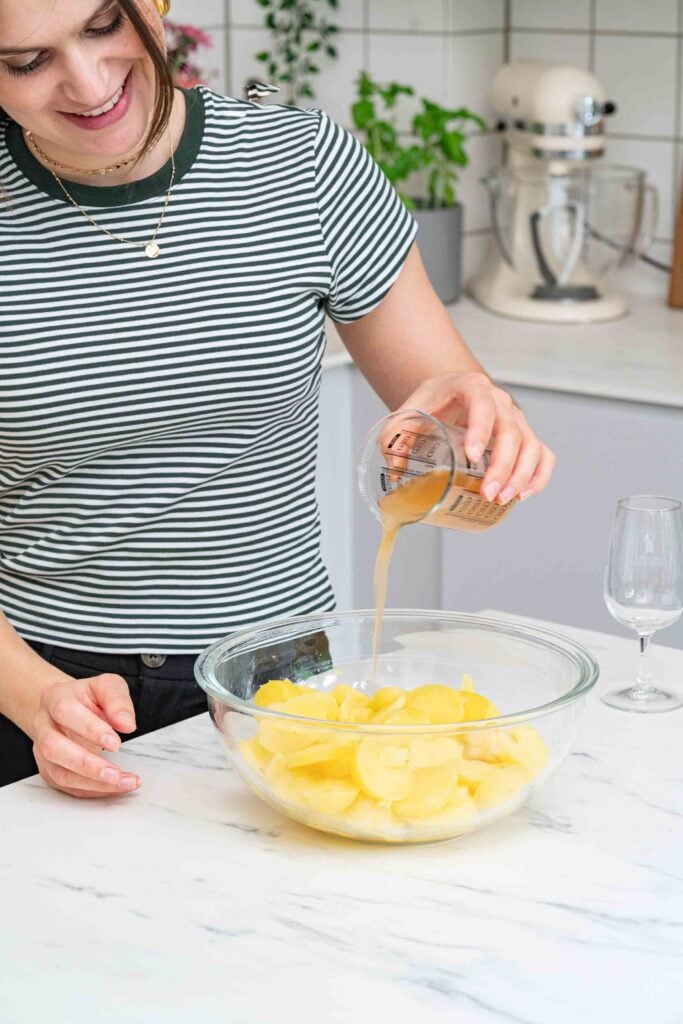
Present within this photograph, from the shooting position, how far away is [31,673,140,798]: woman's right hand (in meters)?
1.00

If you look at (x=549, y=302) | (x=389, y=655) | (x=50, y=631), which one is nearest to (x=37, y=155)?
(x=50, y=631)

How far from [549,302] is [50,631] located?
4.99 ft

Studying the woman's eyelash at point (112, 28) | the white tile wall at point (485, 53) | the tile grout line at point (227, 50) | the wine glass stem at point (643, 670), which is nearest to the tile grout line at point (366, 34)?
the white tile wall at point (485, 53)

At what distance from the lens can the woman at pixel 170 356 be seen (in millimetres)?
1287

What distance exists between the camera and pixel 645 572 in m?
1.17

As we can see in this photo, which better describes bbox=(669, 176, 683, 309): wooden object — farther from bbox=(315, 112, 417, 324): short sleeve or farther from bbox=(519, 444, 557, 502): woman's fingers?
bbox=(519, 444, 557, 502): woman's fingers

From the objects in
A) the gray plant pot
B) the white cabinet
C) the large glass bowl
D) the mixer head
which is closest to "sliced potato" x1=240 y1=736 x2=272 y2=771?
the large glass bowl

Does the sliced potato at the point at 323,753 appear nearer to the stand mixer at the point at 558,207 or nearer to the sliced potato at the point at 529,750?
the sliced potato at the point at 529,750

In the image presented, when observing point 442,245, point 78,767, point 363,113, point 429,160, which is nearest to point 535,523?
point 442,245

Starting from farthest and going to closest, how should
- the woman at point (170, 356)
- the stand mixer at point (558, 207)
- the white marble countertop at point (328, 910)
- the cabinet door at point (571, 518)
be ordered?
the stand mixer at point (558, 207)
the cabinet door at point (571, 518)
the woman at point (170, 356)
the white marble countertop at point (328, 910)

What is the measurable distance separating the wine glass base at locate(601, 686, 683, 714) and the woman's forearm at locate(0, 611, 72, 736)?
1.44 feet

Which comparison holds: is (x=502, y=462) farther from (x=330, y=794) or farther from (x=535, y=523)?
(x=535, y=523)

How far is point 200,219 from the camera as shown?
1.32m

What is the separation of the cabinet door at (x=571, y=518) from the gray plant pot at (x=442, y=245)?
474 millimetres
